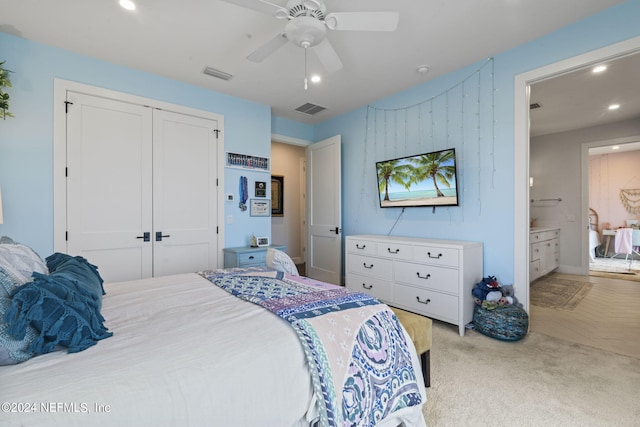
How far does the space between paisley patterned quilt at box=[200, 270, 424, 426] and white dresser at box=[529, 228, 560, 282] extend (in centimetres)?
409

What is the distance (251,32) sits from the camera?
2541 mm

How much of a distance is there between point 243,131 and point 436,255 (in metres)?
2.90

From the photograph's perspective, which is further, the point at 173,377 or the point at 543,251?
the point at 543,251

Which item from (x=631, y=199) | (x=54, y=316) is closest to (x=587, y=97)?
(x=631, y=199)

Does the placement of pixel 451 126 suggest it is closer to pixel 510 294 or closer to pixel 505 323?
pixel 510 294

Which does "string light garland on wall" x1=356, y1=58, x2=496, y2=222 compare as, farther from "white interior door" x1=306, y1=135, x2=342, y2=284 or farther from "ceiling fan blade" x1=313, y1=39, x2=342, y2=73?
"ceiling fan blade" x1=313, y1=39, x2=342, y2=73

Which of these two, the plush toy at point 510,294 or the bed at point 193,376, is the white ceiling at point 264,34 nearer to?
the bed at point 193,376

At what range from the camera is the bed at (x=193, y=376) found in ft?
2.68

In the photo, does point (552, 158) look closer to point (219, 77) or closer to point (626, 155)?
point (626, 155)

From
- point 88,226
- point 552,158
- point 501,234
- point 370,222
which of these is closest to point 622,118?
point 552,158

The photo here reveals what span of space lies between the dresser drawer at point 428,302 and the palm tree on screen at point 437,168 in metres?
1.12

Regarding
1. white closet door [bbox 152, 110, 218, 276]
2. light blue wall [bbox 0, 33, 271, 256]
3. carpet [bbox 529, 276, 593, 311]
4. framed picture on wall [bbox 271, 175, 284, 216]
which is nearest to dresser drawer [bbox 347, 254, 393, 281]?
white closet door [bbox 152, 110, 218, 276]

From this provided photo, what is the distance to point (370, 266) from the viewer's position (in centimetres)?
354

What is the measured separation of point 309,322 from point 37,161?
3.06 metres
